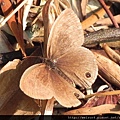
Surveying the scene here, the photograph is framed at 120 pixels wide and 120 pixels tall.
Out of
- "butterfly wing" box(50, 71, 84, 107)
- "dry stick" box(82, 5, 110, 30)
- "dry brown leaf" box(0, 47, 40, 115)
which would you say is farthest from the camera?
"dry stick" box(82, 5, 110, 30)

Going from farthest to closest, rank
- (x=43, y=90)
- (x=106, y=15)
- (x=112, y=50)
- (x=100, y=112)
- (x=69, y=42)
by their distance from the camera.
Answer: (x=106, y=15), (x=112, y=50), (x=100, y=112), (x=69, y=42), (x=43, y=90)

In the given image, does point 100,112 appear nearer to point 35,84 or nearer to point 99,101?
point 99,101

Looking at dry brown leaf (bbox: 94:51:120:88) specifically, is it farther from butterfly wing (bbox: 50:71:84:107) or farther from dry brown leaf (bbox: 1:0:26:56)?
dry brown leaf (bbox: 1:0:26:56)

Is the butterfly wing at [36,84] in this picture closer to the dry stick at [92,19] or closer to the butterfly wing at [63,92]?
the butterfly wing at [63,92]

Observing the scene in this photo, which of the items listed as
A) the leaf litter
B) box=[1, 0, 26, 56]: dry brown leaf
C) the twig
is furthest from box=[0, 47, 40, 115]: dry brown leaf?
the twig

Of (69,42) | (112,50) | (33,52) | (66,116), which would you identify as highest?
(69,42)

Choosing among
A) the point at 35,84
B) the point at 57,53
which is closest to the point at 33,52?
the point at 57,53

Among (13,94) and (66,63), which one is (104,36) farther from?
(13,94)

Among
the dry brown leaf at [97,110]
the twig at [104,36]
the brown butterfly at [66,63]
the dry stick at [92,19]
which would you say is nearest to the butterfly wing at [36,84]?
the brown butterfly at [66,63]
